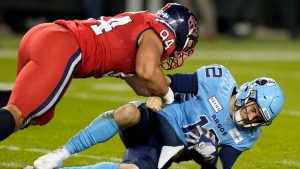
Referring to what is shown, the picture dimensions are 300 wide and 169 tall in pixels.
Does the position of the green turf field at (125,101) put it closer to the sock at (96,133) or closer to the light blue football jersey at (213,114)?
the light blue football jersey at (213,114)

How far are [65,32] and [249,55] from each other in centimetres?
887

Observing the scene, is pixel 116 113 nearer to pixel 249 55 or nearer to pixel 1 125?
pixel 1 125

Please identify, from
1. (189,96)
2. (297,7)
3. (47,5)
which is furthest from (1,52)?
(189,96)

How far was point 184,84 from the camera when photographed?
17.3 ft

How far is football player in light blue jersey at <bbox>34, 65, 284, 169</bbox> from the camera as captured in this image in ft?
16.1

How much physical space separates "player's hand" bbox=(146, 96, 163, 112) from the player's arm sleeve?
50 centimetres

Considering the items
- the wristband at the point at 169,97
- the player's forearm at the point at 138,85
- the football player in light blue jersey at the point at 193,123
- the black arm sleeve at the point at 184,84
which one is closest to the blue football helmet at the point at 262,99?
the football player in light blue jersey at the point at 193,123

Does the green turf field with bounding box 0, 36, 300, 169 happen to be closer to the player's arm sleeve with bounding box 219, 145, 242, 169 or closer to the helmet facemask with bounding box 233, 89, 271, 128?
the player's arm sleeve with bounding box 219, 145, 242, 169

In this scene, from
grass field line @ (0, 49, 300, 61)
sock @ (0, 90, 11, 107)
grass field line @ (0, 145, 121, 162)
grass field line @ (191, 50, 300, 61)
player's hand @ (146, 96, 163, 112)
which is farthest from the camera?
grass field line @ (191, 50, 300, 61)

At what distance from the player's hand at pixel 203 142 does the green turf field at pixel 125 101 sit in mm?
603

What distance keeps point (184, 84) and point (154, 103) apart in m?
0.43

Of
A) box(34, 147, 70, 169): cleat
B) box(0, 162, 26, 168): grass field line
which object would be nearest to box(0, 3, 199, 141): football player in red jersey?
box(34, 147, 70, 169): cleat

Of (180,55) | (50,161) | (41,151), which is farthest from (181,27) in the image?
(41,151)

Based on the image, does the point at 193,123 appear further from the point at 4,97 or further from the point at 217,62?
the point at 217,62
